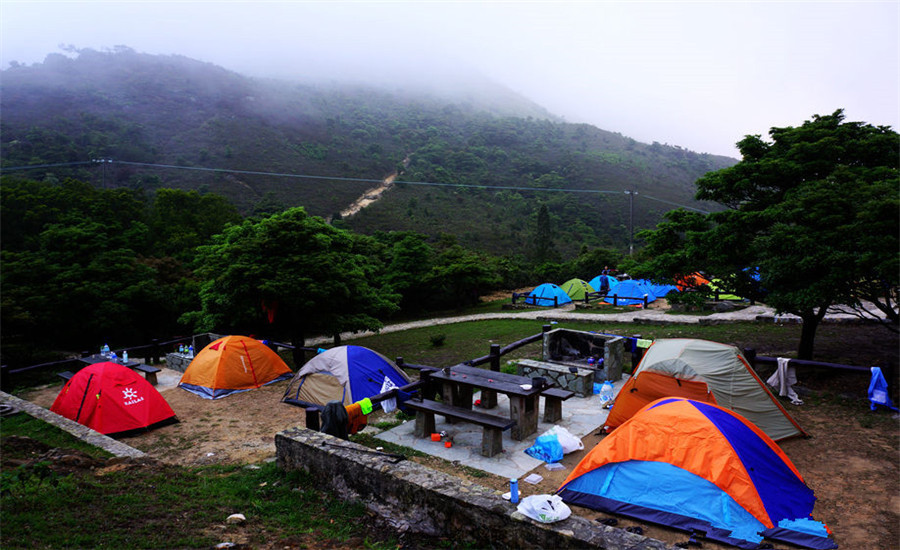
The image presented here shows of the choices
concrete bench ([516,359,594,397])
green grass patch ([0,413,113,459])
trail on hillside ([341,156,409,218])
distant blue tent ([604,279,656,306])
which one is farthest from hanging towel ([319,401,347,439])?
trail on hillside ([341,156,409,218])

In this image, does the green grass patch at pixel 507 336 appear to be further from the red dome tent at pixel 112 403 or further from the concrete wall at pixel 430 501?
the concrete wall at pixel 430 501

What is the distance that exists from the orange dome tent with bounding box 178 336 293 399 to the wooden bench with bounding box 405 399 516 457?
17.2 feet

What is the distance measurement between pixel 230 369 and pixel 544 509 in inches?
349

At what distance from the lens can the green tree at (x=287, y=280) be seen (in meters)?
13.1

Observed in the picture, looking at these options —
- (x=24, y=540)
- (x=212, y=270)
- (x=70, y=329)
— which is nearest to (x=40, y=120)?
(x=70, y=329)

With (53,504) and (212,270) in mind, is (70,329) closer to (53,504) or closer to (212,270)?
(212,270)

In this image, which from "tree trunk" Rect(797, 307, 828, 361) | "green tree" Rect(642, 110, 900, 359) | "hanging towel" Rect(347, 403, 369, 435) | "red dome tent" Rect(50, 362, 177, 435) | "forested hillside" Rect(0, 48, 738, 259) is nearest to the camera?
"hanging towel" Rect(347, 403, 369, 435)

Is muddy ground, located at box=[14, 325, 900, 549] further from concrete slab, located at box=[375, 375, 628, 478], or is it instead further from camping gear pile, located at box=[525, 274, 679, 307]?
camping gear pile, located at box=[525, 274, 679, 307]

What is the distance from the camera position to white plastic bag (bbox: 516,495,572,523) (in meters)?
3.63

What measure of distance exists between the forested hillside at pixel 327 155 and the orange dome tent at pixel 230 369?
24.3m

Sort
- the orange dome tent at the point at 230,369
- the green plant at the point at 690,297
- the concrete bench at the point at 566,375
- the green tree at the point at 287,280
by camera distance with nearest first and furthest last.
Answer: the concrete bench at the point at 566,375, the green plant at the point at 690,297, the orange dome tent at the point at 230,369, the green tree at the point at 287,280

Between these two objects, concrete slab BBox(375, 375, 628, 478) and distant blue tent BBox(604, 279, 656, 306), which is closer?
concrete slab BBox(375, 375, 628, 478)

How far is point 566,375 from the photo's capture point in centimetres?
924

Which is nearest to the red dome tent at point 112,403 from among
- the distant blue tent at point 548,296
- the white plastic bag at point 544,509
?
the white plastic bag at point 544,509
